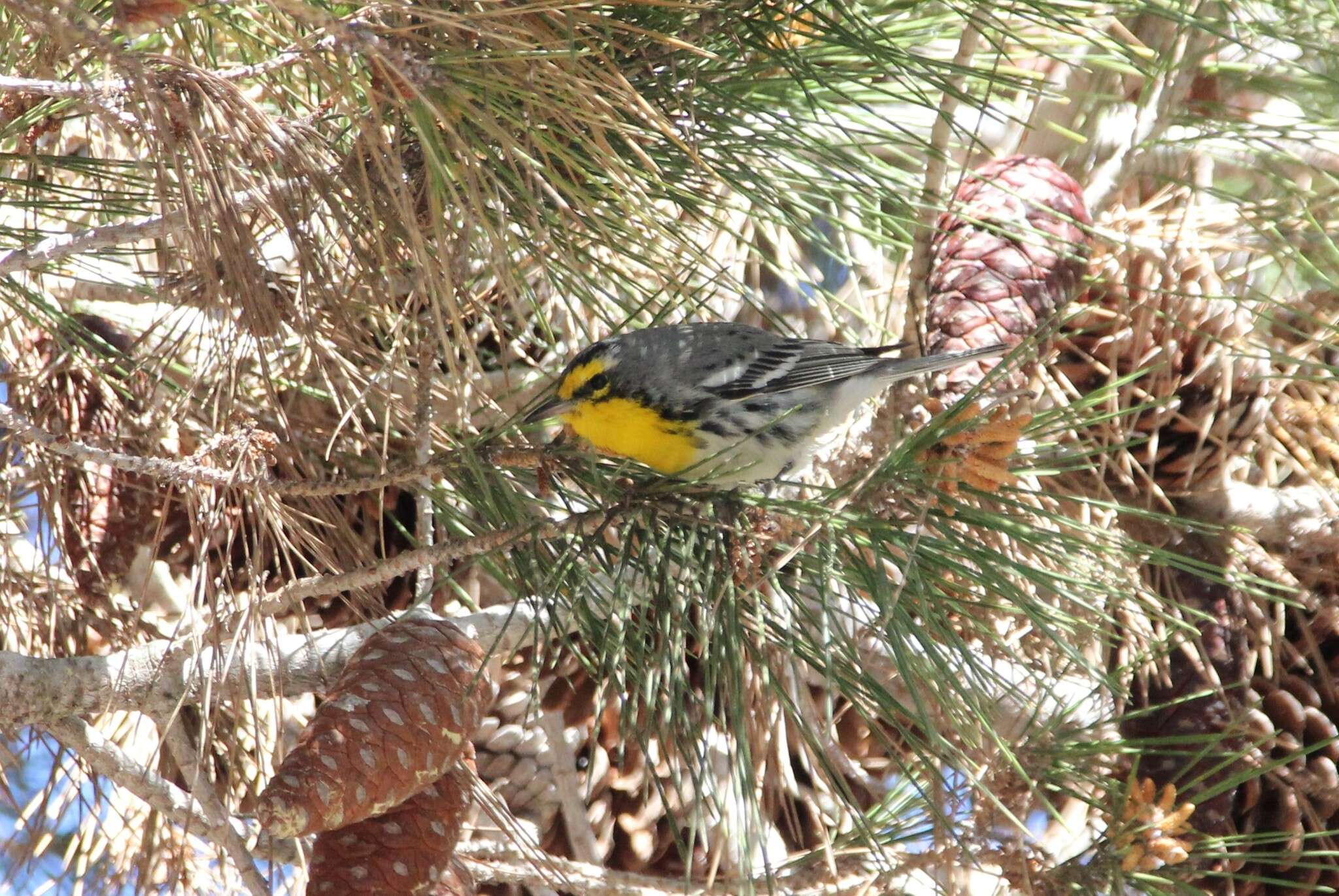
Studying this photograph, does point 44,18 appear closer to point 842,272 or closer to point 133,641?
point 133,641

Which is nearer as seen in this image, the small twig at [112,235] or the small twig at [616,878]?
the small twig at [112,235]

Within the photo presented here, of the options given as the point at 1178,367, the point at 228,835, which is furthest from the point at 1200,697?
the point at 228,835

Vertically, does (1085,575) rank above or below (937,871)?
above

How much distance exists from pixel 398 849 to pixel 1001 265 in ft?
3.48

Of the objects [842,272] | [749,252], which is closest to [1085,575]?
[749,252]

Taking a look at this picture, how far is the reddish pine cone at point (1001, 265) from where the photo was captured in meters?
1.62

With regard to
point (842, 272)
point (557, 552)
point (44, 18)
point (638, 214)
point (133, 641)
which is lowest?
point (133, 641)

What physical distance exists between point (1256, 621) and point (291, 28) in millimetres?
1501

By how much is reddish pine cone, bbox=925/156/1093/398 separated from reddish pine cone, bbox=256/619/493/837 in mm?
730

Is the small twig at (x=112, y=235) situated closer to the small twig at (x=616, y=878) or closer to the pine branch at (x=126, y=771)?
the pine branch at (x=126, y=771)

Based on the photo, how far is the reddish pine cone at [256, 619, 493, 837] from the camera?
1.04m

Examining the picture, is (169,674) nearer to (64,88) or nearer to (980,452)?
(64,88)

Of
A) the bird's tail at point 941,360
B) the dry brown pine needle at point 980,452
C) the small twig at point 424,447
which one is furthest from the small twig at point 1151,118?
the small twig at point 424,447

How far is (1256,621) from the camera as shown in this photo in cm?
181
